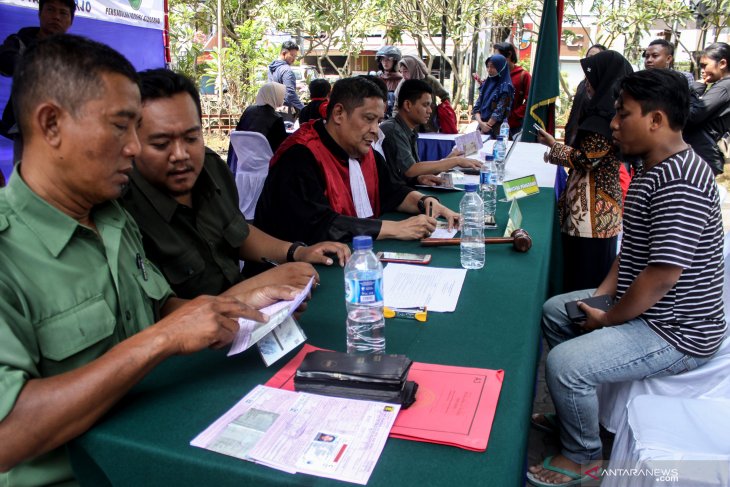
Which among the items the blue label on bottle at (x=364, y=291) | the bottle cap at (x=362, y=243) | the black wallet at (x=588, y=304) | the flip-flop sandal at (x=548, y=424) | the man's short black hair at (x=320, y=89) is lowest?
the flip-flop sandal at (x=548, y=424)

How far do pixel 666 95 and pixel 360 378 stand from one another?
5.45 ft

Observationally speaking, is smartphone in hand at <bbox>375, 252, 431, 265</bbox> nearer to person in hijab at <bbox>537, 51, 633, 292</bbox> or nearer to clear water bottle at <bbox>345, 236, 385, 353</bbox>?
clear water bottle at <bbox>345, 236, 385, 353</bbox>

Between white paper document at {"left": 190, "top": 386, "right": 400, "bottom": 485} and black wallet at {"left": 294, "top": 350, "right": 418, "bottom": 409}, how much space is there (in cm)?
2

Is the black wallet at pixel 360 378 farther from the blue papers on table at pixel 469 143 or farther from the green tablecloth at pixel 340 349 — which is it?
the blue papers on table at pixel 469 143

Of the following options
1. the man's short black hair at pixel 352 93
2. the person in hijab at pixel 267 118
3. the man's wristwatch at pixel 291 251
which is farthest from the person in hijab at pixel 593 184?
the person in hijab at pixel 267 118

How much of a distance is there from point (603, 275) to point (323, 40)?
12846 millimetres

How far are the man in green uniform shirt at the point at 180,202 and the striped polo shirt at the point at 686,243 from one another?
4.06ft

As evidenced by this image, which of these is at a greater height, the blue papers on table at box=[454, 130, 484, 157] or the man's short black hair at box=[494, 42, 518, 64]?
the man's short black hair at box=[494, 42, 518, 64]

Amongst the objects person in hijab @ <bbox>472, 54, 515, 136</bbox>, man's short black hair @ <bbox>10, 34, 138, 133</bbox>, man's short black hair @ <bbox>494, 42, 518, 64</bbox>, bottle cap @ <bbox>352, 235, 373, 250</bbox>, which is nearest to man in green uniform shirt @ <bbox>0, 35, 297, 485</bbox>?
man's short black hair @ <bbox>10, 34, 138, 133</bbox>

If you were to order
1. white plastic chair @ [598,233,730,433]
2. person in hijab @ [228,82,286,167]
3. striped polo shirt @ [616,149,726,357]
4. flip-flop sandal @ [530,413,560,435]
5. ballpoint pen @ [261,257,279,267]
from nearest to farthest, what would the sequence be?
striped polo shirt @ [616,149,726,357] < white plastic chair @ [598,233,730,433] < ballpoint pen @ [261,257,279,267] < flip-flop sandal @ [530,413,560,435] < person in hijab @ [228,82,286,167]

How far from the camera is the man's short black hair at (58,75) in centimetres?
112

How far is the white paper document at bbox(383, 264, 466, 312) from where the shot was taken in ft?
5.56

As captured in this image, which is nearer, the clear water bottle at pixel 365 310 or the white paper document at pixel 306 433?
the white paper document at pixel 306 433
